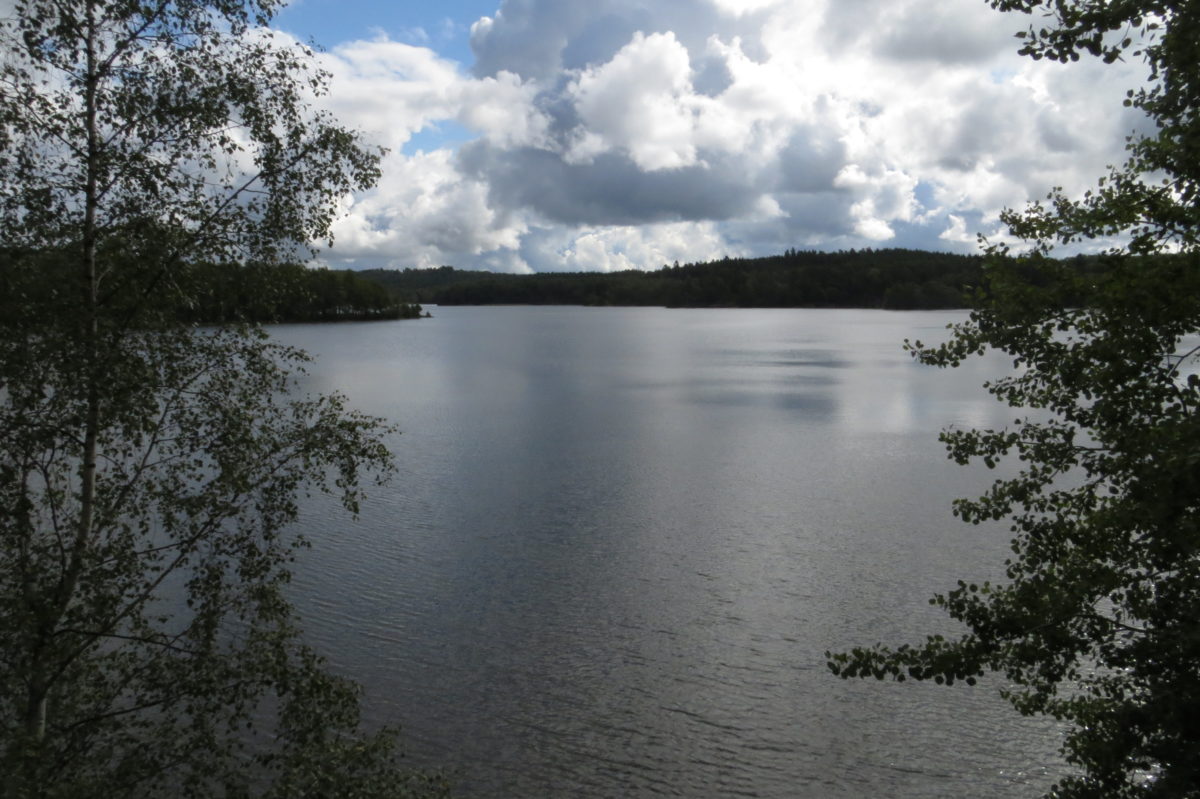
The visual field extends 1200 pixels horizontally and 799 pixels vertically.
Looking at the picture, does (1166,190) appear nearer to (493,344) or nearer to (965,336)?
(965,336)

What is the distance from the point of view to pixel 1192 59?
4398 millimetres

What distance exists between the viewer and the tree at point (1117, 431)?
4.76 meters

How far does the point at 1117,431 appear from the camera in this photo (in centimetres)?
576

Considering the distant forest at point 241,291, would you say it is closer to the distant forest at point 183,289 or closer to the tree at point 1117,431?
the distant forest at point 183,289

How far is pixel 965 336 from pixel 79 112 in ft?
23.4

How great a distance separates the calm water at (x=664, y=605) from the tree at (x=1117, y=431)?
3.16 metres

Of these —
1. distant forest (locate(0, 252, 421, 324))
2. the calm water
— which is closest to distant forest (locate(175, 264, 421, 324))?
distant forest (locate(0, 252, 421, 324))

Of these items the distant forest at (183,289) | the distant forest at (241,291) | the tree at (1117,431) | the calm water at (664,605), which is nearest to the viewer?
the tree at (1117,431)

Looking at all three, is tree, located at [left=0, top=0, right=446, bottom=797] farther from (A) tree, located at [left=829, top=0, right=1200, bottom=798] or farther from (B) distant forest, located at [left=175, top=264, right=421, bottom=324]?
(A) tree, located at [left=829, top=0, right=1200, bottom=798]

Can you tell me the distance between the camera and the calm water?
949 centimetres

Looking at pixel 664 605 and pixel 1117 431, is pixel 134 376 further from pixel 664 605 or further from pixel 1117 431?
pixel 664 605

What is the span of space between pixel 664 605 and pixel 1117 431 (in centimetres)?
871

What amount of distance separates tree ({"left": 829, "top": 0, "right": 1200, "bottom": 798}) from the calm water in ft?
10.4

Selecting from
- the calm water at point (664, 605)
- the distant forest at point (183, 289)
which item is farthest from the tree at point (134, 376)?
the calm water at point (664, 605)
